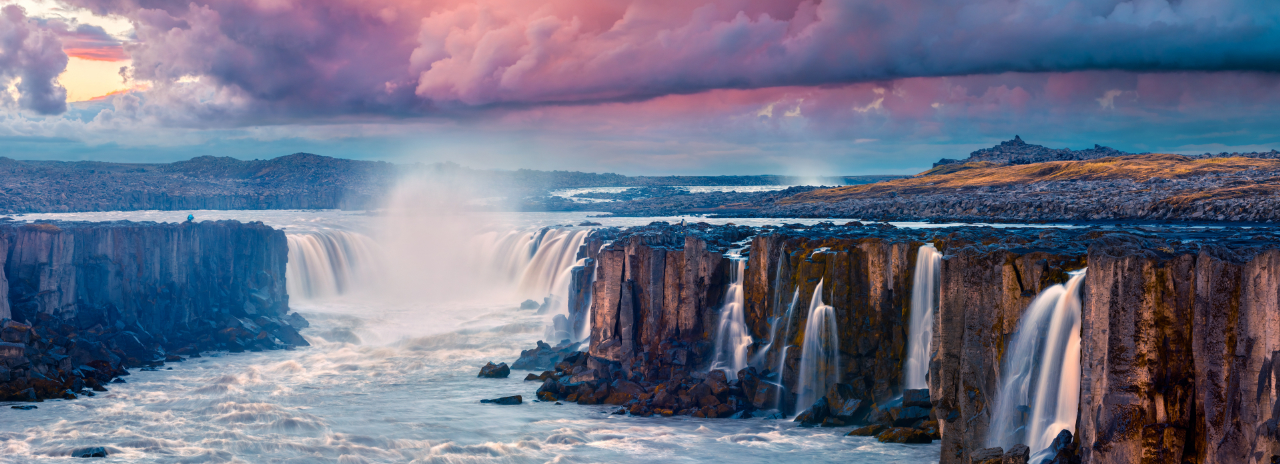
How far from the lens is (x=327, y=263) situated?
7581 cm

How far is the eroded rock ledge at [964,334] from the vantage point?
61.3ft

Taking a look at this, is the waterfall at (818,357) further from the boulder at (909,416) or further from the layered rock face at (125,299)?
the layered rock face at (125,299)

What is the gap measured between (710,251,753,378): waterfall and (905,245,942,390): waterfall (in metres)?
7.93

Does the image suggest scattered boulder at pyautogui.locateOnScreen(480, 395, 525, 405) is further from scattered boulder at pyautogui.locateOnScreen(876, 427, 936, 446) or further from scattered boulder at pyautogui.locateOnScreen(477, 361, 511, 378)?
scattered boulder at pyautogui.locateOnScreen(876, 427, 936, 446)

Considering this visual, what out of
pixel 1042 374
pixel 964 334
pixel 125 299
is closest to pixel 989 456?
pixel 1042 374

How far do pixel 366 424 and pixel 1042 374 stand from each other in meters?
23.9

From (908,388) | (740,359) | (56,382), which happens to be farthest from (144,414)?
(908,388)

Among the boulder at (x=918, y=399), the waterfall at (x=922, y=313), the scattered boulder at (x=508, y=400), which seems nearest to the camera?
the boulder at (x=918, y=399)

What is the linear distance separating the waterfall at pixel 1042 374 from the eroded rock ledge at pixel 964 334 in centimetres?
50

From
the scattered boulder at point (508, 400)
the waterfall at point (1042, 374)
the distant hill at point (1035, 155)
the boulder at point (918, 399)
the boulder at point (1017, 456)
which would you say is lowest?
the scattered boulder at point (508, 400)

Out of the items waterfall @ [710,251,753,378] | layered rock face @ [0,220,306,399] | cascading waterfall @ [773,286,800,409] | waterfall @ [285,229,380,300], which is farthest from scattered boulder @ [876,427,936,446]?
waterfall @ [285,229,380,300]

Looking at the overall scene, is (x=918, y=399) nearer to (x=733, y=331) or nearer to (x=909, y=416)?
(x=909, y=416)

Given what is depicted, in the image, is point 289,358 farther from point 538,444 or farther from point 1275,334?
point 1275,334

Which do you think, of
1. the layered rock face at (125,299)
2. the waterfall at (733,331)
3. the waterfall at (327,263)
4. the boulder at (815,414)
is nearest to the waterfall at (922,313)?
the boulder at (815,414)
